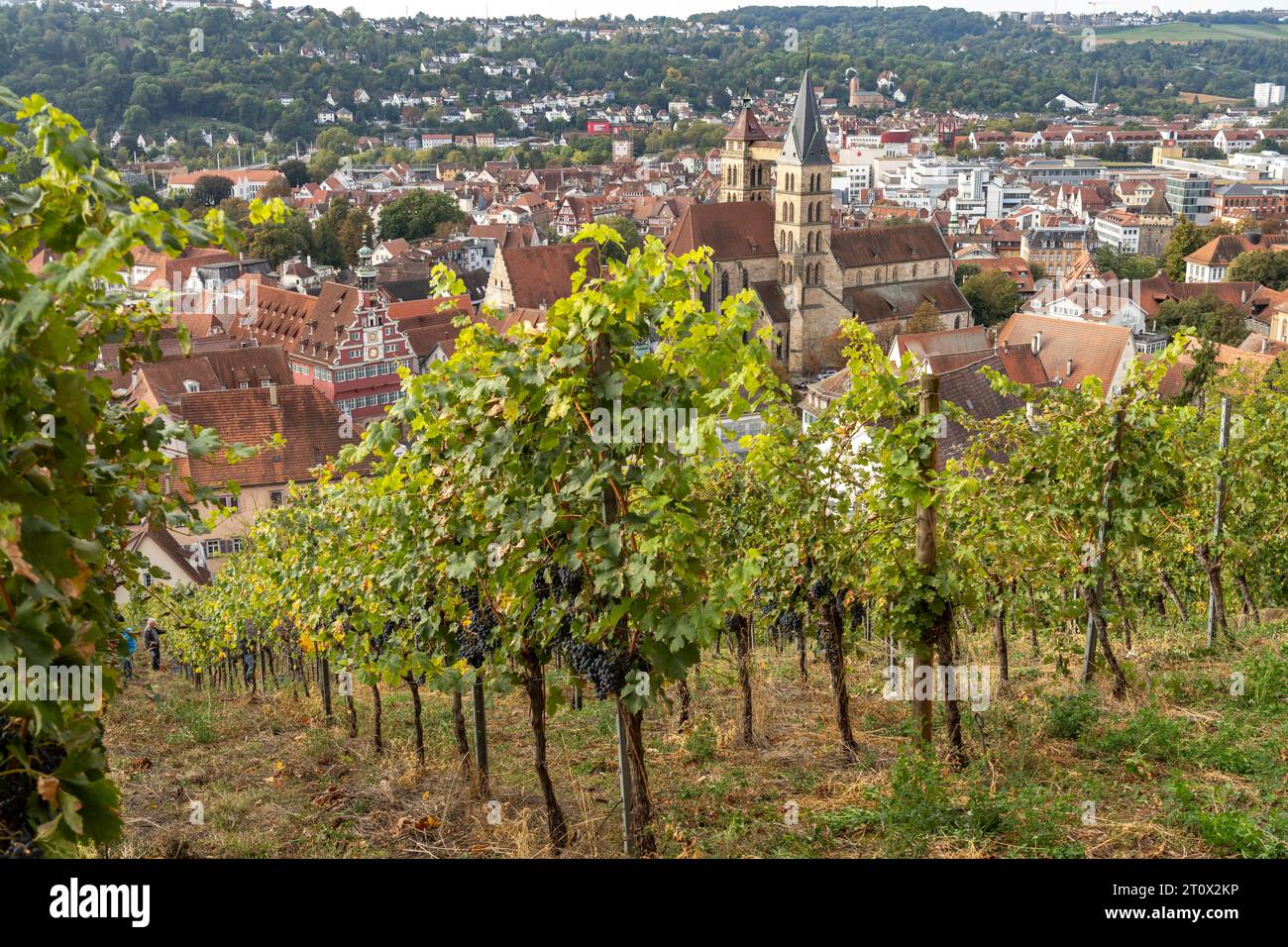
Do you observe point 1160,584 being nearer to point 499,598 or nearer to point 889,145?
point 499,598

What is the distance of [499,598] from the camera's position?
6395 mm

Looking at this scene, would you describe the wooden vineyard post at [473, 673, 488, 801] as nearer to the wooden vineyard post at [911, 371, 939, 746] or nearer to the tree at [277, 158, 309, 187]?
the wooden vineyard post at [911, 371, 939, 746]

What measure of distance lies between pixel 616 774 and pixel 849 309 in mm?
63440

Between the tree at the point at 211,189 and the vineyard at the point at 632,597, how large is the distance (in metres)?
102

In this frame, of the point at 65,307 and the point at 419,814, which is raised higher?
the point at 65,307

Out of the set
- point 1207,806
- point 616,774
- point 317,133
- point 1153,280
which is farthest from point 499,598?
point 317,133

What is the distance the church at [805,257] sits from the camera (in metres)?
69.1

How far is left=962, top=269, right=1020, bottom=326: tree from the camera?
77.8 meters

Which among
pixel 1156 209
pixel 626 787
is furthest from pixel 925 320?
pixel 626 787

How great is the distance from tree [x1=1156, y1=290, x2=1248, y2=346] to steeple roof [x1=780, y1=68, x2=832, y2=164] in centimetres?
2024

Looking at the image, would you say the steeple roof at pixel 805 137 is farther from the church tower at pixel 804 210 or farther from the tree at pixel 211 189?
the tree at pixel 211 189

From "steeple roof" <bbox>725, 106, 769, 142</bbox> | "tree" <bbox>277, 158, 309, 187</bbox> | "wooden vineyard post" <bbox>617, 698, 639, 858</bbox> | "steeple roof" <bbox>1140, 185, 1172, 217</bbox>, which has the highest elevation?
"tree" <bbox>277, 158, 309, 187</bbox>

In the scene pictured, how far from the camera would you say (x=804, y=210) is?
230ft

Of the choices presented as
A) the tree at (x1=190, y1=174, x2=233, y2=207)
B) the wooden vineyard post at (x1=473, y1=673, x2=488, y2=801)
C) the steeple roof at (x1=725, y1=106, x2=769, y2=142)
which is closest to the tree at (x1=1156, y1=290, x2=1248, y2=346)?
the steeple roof at (x1=725, y1=106, x2=769, y2=142)
